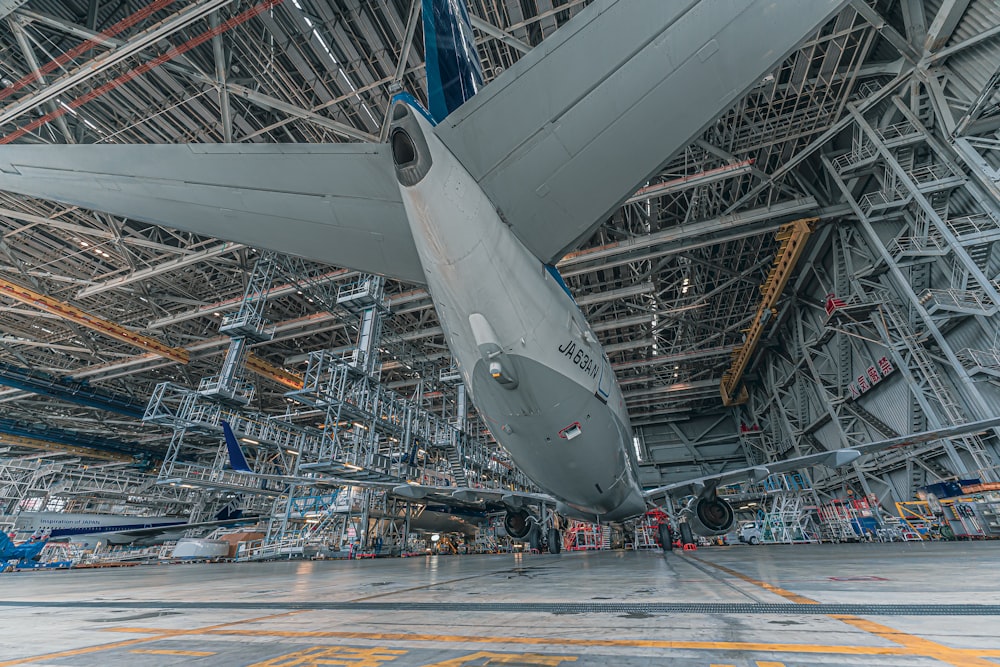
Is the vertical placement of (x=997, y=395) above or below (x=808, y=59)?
below

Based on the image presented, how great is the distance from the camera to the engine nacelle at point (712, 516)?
35.2ft

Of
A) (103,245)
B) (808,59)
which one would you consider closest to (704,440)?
(808,59)

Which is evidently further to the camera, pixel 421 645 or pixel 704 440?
pixel 704 440

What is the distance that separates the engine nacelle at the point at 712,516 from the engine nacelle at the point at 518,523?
4.74 meters

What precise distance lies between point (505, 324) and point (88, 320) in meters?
29.5

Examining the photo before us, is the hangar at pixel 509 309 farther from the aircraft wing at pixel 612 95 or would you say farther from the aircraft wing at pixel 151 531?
the aircraft wing at pixel 151 531

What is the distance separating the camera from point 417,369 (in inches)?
1089

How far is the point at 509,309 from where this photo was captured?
486 centimetres

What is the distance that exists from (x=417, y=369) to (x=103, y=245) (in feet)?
56.8

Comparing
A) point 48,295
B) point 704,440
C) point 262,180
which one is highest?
point 48,295

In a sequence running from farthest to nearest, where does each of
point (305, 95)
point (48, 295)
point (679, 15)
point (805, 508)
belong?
point (805, 508) < point (48, 295) < point (305, 95) < point (679, 15)

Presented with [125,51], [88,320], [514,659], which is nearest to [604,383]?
[514,659]

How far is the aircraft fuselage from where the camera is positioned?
13.8 feet

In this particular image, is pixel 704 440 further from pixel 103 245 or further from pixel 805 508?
pixel 103 245
